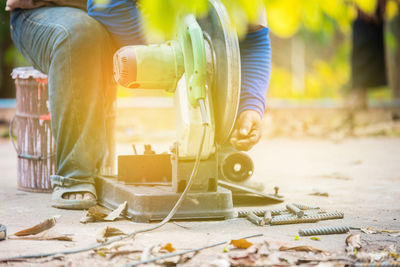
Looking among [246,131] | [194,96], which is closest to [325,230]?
[246,131]

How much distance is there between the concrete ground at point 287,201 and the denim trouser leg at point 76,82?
30 centimetres

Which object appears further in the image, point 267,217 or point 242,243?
point 267,217

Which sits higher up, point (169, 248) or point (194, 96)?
point (194, 96)

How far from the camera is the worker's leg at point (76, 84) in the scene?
9.53 feet

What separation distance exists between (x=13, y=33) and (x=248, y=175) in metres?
1.59

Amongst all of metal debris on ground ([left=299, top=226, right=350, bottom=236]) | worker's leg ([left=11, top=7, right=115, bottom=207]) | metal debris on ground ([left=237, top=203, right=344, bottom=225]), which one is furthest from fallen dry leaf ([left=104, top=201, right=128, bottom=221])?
metal debris on ground ([left=299, top=226, right=350, bottom=236])

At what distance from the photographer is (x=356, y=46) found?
8.73 meters

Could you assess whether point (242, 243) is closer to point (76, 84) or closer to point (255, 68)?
point (255, 68)

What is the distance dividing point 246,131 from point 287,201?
2.11 feet

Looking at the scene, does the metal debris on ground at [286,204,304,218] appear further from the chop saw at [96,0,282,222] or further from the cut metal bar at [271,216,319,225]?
the chop saw at [96,0,282,222]

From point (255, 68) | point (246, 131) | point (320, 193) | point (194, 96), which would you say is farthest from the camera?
point (320, 193)

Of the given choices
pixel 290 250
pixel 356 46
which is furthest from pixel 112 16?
pixel 356 46

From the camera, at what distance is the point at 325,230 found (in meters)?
2.32

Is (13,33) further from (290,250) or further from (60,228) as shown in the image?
(290,250)
